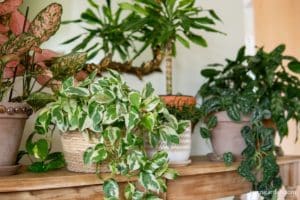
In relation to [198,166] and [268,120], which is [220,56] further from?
[198,166]

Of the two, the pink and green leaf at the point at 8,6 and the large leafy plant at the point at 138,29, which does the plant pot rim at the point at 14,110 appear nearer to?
the pink and green leaf at the point at 8,6

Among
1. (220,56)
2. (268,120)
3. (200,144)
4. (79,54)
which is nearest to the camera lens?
(79,54)

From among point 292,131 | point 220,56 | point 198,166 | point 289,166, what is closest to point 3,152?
point 198,166

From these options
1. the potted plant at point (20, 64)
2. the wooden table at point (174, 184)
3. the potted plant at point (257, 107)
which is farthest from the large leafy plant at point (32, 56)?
the potted plant at point (257, 107)

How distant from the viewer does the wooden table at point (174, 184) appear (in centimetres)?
80

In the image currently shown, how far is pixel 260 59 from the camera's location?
1.52 metres

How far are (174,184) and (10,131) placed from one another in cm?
54

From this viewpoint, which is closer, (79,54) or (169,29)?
(79,54)

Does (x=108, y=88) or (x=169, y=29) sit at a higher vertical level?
(x=169, y=29)

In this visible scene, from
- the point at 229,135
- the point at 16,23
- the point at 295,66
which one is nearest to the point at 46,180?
the point at 16,23

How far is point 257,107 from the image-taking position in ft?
4.55

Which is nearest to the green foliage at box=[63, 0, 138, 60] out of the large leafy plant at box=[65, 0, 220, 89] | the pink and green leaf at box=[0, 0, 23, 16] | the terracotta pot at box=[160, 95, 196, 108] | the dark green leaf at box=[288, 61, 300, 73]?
the large leafy plant at box=[65, 0, 220, 89]

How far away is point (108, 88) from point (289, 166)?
1.09 metres

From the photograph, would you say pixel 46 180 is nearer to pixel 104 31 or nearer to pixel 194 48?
pixel 104 31
